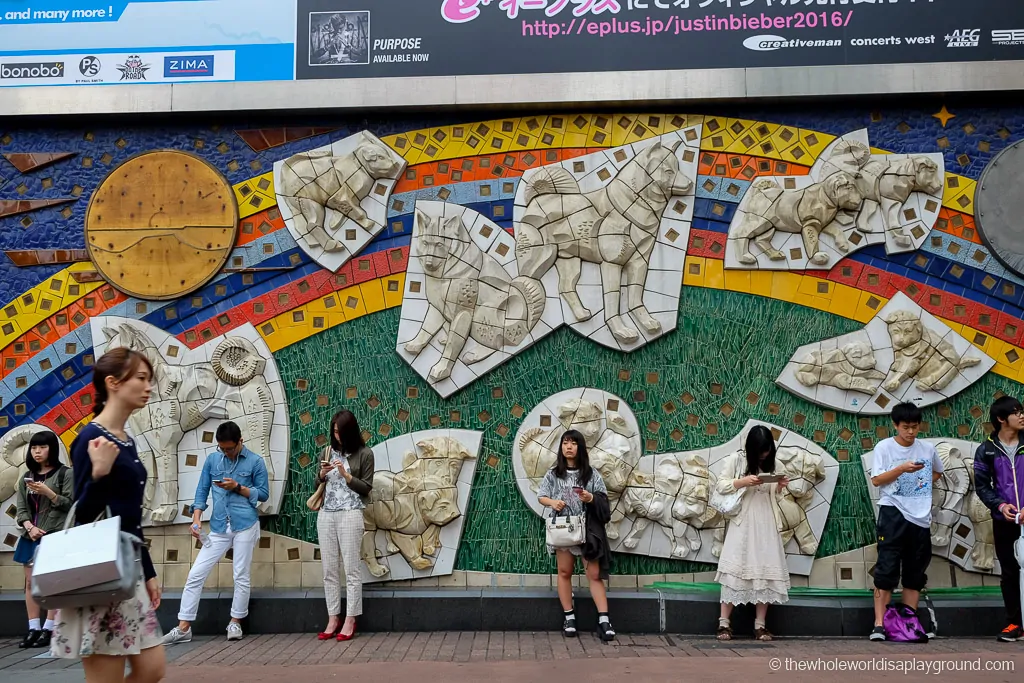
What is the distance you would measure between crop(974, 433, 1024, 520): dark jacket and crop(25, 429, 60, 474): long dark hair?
21.9ft

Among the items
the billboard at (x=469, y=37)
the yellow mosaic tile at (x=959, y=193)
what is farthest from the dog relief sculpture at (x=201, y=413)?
the yellow mosaic tile at (x=959, y=193)

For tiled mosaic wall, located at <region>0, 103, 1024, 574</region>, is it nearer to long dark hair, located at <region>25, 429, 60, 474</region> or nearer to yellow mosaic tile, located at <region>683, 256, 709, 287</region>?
yellow mosaic tile, located at <region>683, 256, 709, 287</region>

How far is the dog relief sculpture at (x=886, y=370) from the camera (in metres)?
7.01

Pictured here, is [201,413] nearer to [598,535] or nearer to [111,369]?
[598,535]

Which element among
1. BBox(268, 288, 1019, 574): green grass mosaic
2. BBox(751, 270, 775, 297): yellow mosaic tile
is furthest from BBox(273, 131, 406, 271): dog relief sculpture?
BBox(751, 270, 775, 297): yellow mosaic tile

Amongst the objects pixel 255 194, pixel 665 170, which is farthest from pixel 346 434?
pixel 665 170

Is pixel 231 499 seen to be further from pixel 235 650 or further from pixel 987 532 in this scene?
pixel 987 532

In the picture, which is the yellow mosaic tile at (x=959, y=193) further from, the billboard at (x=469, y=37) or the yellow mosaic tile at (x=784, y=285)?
the yellow mosaic tile at (x=784, y=285)

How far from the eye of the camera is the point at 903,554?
20.8 ft

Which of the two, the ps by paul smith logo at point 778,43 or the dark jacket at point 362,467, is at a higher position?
the ps by paul smith logo at point 778,43

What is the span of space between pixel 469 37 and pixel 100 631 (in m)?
5.56

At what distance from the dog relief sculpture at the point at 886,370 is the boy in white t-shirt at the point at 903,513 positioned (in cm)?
60

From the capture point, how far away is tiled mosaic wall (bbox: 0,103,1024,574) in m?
7.04

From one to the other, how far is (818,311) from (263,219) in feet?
14.7
